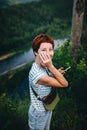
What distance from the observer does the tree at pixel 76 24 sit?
15.9 ft

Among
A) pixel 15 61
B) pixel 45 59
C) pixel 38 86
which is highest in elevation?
pixel 45 59

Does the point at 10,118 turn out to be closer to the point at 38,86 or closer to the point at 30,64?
the point at 30,64

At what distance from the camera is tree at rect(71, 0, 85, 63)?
Result: 4.84 m

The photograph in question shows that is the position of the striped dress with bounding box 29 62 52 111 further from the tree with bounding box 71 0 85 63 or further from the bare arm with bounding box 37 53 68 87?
the tree with bounding box 71 0 85 63

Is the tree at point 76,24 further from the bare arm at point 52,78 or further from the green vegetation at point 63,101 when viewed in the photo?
the bare arm at point 52,78

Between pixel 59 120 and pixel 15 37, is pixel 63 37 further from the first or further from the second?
pixel 59 120

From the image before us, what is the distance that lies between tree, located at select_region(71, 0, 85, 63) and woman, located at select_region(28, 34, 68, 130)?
241 cm

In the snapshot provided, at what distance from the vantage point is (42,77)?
2.52 metres

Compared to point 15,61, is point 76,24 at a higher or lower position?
higher

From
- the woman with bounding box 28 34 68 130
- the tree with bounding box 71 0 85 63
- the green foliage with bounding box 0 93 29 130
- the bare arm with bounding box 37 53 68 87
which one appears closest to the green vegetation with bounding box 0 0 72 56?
the tree with bounding box 71 0 85 63

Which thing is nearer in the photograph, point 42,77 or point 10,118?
point 42,77

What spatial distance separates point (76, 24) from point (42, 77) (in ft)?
8.95

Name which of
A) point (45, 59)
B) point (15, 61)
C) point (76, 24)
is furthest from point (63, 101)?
point (45, 59)

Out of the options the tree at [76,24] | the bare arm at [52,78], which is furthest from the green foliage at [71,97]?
the bare arm at [52,78]
